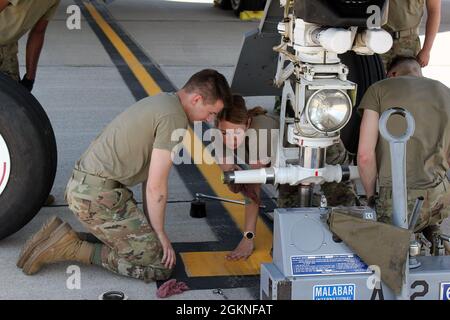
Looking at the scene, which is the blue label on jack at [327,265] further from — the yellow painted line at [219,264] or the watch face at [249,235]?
the watch face at [249,235]

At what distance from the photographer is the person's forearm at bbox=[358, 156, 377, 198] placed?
11.8 ft

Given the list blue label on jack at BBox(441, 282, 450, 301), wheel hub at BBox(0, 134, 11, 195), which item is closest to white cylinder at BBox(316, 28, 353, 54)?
blue label on jack at BBox(441, 282, 450, 301)

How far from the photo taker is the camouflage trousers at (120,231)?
3.75m

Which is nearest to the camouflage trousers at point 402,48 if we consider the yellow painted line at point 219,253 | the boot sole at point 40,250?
the yellow painted line at point 219,253

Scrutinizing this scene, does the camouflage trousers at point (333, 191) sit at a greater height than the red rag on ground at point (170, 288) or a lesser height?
greater

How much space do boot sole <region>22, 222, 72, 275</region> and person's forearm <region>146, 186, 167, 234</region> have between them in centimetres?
43

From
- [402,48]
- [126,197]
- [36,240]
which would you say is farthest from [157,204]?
[402,48]

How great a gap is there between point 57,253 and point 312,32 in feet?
5.14

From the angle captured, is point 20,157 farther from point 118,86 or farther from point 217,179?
point 118,86

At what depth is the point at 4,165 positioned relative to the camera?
3.94 m

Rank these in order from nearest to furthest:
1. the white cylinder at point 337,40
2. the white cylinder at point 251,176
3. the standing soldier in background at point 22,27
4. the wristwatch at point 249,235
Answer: the white cylinder at point 337,40
the white cylinder at point 251,176
the wristwatch at point 249,235
the standing soldier in background at point 22,27

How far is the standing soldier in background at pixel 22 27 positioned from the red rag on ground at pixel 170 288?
161cm

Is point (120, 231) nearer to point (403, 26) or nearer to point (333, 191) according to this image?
point (333, 191)

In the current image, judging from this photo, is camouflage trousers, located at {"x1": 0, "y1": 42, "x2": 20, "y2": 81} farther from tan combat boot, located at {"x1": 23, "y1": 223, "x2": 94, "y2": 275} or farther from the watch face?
the watch face
